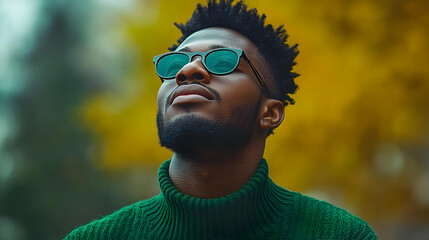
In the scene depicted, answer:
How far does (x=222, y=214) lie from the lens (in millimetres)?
3059

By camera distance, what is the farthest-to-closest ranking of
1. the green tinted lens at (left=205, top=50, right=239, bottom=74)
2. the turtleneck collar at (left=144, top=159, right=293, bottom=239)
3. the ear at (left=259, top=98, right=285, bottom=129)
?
1. the ear at (left=259, top=98, right=285, bottom=129)
2. the green tinted lens at (left=205, top=50, right=239, bottom=74)
3. the turtleneck collar at (left=144, top=159, right=293, bottom=239)

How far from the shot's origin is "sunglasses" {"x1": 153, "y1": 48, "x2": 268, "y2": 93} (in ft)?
10.9

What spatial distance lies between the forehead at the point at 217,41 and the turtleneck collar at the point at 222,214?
79 centimetres

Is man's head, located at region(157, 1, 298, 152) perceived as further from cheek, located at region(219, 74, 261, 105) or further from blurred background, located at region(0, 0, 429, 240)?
blurred background, located at region(0, 0, 429, 240)

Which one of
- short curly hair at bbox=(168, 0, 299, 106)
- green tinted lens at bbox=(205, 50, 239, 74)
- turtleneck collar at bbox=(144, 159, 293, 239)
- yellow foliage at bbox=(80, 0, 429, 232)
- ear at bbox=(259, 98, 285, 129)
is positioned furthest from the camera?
yellow foliage at bbox=(80, 0, 429, 232)

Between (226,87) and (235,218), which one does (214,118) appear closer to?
(226,87)

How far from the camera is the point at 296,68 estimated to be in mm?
8125

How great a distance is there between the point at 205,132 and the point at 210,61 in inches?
18.3

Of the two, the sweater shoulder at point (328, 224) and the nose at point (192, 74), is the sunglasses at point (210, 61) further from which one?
the sweater shoulder at point (328, 224)

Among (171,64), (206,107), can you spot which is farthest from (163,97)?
(206,107)

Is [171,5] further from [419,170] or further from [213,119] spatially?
[213,119]

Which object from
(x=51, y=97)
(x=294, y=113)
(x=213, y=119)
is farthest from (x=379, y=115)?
(x=51, y=97)

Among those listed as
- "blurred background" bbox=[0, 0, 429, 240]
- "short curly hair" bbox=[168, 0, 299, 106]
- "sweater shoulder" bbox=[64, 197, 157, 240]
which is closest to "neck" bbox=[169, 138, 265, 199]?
"sweater shoulder" bbox=[64, 197, 157, 240]

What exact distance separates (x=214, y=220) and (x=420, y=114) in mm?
6254
